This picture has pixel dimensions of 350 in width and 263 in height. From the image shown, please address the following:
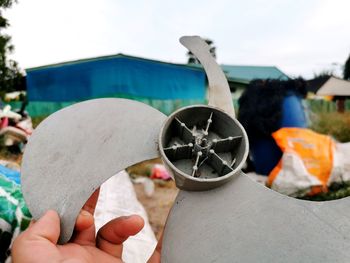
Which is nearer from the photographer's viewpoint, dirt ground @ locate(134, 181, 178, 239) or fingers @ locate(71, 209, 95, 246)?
fingers @ locate(71, 209, 95, 246)

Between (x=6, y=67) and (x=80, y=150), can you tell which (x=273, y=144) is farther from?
(x=6, y=67)

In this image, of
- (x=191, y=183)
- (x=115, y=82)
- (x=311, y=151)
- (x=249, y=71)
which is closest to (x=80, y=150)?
(x=191, y=183)

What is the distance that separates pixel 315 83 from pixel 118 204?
31.4 ft

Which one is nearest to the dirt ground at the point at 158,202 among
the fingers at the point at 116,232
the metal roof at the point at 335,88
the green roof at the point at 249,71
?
the fingers at the point at 116,232

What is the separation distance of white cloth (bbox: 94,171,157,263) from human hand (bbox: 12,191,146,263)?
2.32 feet

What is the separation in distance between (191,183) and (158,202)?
3266 mm

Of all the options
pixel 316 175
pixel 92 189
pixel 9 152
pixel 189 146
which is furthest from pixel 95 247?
pixel 9 152

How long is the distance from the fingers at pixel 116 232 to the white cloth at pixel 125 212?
700 mm

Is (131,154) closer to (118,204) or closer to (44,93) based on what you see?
(118,204)

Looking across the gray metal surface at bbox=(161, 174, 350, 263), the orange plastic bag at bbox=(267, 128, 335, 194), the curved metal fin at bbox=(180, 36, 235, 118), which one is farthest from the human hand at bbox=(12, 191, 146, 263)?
the orange plastic bag at bbox=(267, 128, 335, 194)

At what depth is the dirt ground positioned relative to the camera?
12.1ft

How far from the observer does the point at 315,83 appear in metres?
10.6

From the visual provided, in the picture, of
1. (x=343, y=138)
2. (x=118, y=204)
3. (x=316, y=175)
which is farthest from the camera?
(x=343, y=138)

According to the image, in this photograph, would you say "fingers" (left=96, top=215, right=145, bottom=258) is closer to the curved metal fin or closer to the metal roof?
the curved metal fin
